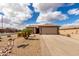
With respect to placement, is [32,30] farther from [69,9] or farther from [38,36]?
[69,9]

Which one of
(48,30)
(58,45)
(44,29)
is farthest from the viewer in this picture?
(48,30)

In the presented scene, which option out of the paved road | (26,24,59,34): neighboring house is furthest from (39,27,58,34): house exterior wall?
the paved road

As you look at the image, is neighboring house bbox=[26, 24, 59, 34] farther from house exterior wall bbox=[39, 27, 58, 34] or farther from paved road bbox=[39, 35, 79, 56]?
paved road bbox=[39, 35, 79, 56]

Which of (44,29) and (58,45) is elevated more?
(44,29)

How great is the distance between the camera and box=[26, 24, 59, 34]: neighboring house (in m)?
7.52

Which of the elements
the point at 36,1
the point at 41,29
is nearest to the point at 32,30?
the point at 41,29

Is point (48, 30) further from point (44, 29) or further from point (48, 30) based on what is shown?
point (44, 29)

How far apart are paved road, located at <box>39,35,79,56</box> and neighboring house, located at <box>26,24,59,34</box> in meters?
0.24

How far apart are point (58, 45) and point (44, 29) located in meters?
1.02

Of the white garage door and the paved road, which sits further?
the white garage door

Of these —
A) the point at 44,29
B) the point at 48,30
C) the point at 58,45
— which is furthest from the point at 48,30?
the point at 58,45

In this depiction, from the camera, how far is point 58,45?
23.8 ft

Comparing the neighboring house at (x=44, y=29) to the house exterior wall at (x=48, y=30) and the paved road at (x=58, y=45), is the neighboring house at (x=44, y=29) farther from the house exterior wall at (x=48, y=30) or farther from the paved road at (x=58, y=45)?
the paved road at (x=58, y=45)

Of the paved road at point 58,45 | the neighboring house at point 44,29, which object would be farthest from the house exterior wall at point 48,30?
the paved road at point 58,45
